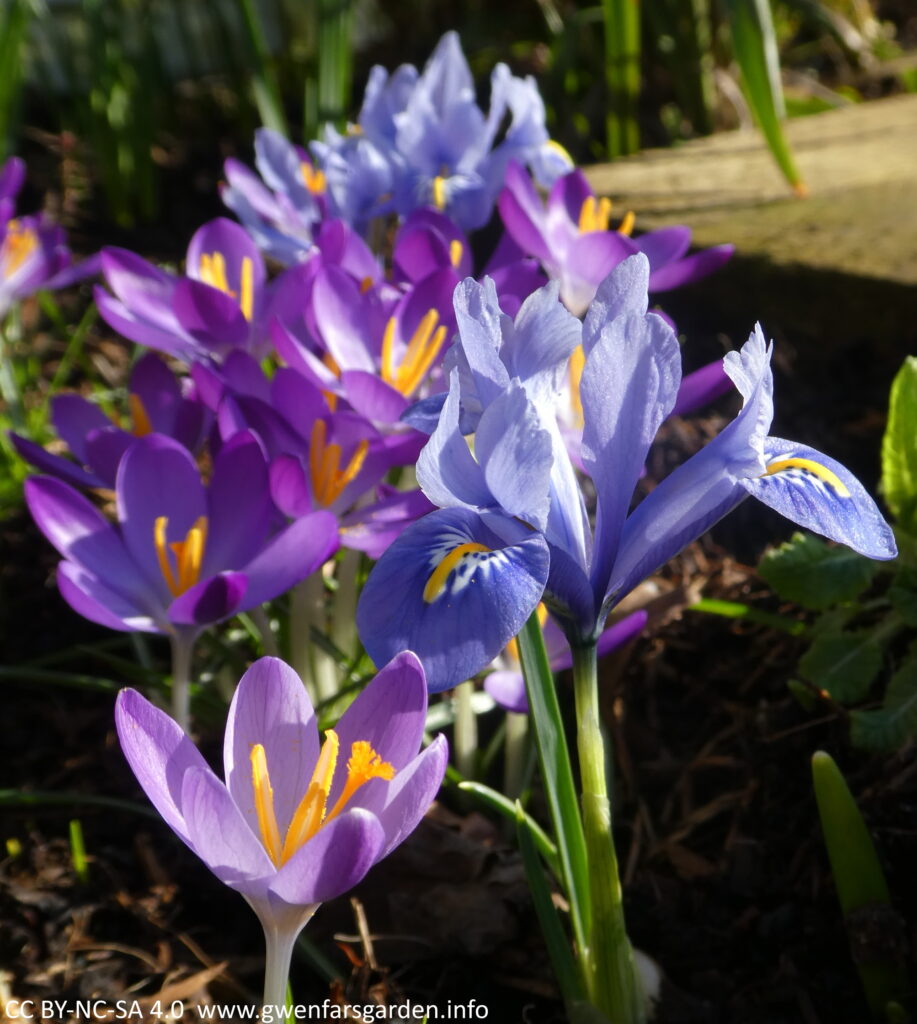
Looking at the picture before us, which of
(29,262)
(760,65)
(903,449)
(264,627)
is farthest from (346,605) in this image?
(760,65)

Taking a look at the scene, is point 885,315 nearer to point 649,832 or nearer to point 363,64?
point 649,832

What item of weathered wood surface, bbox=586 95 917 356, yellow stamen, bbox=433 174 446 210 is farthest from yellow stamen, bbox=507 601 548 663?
weathered wood surface, bbox=586 95 917 356

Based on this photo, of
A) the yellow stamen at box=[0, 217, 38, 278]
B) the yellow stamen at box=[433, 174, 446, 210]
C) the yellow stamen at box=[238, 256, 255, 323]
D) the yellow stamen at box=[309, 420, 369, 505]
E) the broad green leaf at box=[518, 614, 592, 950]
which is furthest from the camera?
the yellow stamen at box=[0, 217, 38, 278]

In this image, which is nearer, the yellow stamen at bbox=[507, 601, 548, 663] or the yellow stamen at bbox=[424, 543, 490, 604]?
the yellow stamen at bbox=[424, 543, 490, 604]

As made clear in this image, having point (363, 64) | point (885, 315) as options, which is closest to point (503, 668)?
point (885, 315)

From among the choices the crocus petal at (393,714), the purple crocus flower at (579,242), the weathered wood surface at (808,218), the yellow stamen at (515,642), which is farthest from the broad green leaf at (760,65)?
the crocus petal at (393,714)

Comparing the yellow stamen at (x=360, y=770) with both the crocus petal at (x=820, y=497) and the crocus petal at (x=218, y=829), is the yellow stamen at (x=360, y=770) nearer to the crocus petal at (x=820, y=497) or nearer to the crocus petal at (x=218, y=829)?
the crocus petal at (x=218, y=829)

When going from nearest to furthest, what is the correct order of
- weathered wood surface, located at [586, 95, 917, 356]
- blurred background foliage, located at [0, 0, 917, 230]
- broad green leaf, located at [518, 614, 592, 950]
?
broad green leaf, located at [518, 614, 592, 950] < weathered wood surface, located at [586, 95, 917, 356] < blurred background foliage, located at [0, 0, 917, 230]

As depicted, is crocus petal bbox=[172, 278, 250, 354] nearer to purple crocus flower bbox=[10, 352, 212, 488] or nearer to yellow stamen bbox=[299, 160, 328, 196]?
purple crocus flower bbox=[10, 352, 212, 488]

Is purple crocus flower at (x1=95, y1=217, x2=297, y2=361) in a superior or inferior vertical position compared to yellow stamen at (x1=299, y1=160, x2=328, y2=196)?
inferior
